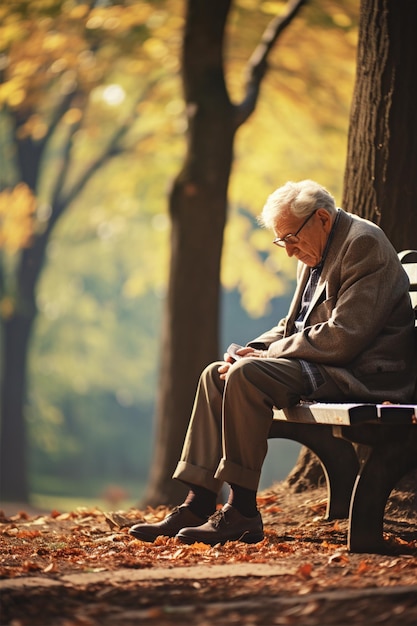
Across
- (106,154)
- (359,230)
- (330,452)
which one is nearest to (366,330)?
(359,230)

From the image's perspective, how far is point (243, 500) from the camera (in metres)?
4.83

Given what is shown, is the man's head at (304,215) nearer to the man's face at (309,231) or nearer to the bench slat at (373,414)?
the man's face at (309,231)

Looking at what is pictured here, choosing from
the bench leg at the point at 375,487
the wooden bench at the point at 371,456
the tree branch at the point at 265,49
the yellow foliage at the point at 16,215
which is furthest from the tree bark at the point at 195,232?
the yellow foliage at the point at 16,215

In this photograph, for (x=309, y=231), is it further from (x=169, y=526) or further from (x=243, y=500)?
(x=169, y=526)

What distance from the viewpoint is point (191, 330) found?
9.16m

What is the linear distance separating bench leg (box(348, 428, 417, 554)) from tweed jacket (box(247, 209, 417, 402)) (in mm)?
425

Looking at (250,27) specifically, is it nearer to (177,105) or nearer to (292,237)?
(177,105)

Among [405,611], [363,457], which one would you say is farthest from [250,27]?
[405,611]

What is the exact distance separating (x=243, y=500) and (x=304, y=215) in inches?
56.3

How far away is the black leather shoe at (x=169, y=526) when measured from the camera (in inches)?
199

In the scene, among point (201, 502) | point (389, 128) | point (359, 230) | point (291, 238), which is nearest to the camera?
point (359, 230)

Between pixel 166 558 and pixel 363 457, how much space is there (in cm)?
95

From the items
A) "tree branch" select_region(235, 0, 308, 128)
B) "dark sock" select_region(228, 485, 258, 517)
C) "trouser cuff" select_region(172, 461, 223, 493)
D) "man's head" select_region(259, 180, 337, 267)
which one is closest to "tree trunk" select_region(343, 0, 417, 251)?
"man's head" select_region(259, 180, 337, 267)

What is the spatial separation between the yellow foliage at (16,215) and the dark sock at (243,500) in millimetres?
11861
